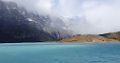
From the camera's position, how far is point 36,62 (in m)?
72.8

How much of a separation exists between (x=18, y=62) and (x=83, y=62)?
16015 millimetres

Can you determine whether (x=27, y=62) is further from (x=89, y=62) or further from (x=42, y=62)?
(x=89, y=62)

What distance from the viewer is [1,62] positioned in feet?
239

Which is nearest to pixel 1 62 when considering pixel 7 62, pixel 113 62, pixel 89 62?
pixel 7 62

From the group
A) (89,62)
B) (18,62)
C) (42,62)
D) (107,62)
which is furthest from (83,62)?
(18,62)

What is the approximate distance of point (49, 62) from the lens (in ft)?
238

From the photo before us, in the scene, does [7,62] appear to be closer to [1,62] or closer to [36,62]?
[1,62]

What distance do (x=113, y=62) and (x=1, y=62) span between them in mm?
27476

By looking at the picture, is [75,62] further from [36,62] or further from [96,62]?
[36,62]

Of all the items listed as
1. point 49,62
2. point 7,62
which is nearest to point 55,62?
point 49,62

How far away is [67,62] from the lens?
2785 inches

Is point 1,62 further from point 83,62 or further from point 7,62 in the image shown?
point 83,62

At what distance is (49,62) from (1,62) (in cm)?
1195

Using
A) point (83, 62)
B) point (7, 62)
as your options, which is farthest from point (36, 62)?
point (83, 62)
